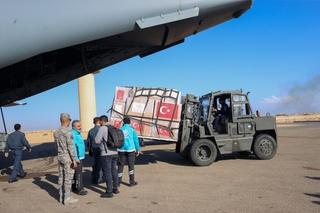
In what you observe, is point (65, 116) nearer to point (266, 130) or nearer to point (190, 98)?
point (190, 98)

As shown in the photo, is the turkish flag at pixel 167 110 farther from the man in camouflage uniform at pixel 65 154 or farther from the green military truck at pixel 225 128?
the man in camouflage uniform at pixel 65 154

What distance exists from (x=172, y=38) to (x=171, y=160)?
5270mm

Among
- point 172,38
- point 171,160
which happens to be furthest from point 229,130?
point 172,38

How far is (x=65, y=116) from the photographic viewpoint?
7250mm

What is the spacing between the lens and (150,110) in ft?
38.1

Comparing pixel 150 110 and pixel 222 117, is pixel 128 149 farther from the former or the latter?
pixel 222 117

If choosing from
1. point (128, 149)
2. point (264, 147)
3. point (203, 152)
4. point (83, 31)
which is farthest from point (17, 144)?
point (264, 147)

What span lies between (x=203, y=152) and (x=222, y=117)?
4.64ft

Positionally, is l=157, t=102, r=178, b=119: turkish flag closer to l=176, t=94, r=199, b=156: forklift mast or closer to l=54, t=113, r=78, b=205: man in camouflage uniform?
l=176, t=94, r=199, b=156: forklift mast

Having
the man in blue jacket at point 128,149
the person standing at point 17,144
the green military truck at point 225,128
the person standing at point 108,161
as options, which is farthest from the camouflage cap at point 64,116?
the green military truck at point 225,128

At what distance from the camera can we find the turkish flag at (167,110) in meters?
11.5

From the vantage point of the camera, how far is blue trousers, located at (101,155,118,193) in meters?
7.70

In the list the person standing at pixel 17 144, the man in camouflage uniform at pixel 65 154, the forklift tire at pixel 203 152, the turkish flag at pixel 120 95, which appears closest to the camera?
the man in camouflage uniform at pixel 65 154

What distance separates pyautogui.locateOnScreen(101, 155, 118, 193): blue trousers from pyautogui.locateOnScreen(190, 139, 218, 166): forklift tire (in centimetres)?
399
